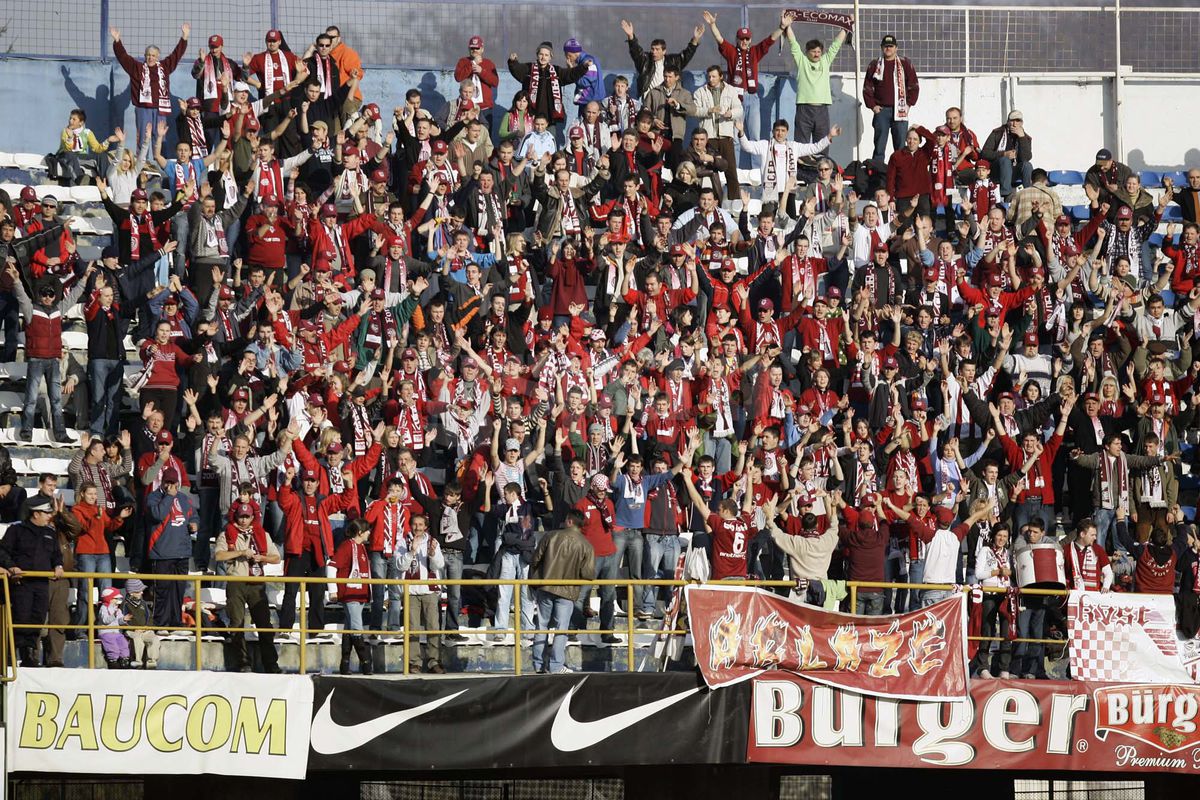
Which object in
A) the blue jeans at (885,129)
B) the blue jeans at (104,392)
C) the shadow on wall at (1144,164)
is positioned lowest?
the blue jeans at (104,392)

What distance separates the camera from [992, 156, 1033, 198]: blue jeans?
27.3 m

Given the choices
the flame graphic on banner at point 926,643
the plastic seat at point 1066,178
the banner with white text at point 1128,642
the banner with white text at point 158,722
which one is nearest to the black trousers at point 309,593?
the banner with white text at point 158,722

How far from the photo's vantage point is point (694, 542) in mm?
21406

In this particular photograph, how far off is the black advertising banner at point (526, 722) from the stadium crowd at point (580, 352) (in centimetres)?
60

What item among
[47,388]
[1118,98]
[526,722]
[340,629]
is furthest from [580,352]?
[1118,98]

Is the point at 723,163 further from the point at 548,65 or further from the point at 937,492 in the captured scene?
the point at 937,492

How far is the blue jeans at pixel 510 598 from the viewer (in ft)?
67.5

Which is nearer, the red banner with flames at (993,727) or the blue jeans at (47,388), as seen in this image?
the red banner with flames at (993,727)

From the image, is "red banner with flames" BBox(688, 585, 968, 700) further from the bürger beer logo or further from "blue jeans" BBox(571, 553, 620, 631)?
the bürger beer logo

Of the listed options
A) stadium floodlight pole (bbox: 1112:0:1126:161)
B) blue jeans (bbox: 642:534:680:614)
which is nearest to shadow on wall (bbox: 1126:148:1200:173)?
stadium floodlight pole (bbox: 1112:0:1126:161)

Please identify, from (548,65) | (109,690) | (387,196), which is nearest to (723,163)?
(548,65)

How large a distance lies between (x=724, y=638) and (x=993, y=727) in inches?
108

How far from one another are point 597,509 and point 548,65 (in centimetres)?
750

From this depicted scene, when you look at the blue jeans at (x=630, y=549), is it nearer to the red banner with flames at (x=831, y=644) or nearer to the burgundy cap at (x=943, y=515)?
the red banner with flames at (x=831, y=644)
